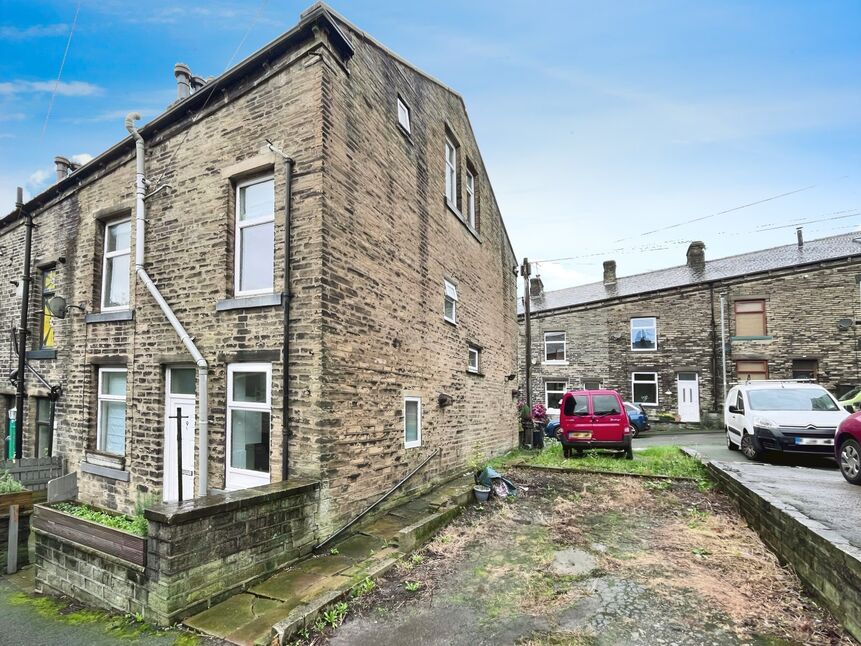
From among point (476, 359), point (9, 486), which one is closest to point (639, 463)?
point (476, 359)

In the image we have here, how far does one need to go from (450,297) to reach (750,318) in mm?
20939

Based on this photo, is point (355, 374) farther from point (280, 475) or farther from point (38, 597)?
point (38, 597)

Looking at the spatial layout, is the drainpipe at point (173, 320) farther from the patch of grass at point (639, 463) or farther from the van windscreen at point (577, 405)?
the van windscreen at point (577, 405)

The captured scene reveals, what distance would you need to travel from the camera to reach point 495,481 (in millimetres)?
8922

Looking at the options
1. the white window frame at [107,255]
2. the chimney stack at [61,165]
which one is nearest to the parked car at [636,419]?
the white window frame at [107,255]

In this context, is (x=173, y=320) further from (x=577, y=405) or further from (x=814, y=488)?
(x=577, y=405)

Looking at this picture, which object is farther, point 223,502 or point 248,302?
point 248,302

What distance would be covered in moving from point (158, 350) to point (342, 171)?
415cm

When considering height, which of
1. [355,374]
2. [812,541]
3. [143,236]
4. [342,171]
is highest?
[342,171]

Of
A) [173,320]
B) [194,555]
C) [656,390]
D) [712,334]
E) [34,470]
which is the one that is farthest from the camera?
[656,390]

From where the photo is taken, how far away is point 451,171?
11688mm

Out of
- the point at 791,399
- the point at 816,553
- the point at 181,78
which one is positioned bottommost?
the point at 816,553

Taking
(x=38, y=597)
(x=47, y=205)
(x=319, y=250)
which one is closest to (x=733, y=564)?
(x=319, y=250)

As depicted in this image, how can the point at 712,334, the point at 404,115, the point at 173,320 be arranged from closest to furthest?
the point at 173,320
the point at 404,115
the point at 712,334
